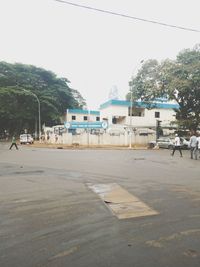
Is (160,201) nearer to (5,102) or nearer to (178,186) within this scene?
(178,186)

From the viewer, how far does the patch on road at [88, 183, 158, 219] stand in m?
5.02

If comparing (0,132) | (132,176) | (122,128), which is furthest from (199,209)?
(0,132)

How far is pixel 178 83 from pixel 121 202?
81.3 feet

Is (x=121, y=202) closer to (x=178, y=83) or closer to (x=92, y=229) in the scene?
(x=92, y=229)

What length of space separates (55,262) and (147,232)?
1.64 m

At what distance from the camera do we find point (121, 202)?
5.86m

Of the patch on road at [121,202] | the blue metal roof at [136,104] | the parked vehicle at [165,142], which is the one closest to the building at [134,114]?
the blue metal roof at [136,104]

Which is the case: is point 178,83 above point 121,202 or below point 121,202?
above

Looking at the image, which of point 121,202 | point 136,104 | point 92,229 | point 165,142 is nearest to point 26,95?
point 136,104

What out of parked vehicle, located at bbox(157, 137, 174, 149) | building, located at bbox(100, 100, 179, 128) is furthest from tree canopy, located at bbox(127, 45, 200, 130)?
building, located at bbox(100, 100, 179, 128)

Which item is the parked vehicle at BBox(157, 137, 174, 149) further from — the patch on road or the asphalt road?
the patch on road

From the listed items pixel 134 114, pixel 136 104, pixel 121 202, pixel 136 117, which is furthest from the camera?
pixel 134 114

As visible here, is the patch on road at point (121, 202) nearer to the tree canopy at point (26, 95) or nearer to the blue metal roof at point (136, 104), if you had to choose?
the blue metal roof at point (136, 104)

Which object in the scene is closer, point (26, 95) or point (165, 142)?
point (165, 142)
